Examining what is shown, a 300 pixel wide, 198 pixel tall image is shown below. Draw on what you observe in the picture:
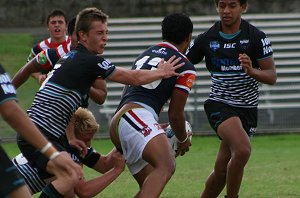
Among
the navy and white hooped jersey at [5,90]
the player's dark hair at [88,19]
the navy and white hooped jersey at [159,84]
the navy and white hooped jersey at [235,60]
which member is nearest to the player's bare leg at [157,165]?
the navy and white hooped jersey at [159,84]

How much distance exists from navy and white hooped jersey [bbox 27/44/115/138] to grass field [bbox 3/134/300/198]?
3.12 meters

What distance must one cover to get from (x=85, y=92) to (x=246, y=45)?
2259 mm

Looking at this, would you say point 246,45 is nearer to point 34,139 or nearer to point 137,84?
point 137,84

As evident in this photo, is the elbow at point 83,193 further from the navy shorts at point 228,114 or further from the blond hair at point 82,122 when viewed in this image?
the navy shorts at point 228,114

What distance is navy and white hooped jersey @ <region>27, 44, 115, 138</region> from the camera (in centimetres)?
823

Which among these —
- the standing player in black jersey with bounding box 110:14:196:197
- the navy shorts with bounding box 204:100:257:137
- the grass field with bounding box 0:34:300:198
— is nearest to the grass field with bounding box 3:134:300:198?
the grass field with bounding box 0:34:300:198

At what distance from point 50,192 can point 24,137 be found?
6.78 ft

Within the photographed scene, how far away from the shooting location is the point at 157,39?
21.5m

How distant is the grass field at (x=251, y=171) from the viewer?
11.6m

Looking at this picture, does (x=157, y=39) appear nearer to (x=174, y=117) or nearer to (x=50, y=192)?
(x=174, y=117)

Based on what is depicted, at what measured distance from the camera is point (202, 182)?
12.7m

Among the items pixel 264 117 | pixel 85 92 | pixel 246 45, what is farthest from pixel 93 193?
pixel 264 117

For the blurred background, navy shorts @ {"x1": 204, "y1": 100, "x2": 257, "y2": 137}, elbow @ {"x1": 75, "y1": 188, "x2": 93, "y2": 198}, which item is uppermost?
navy shorts @ {"x1": 204, "y1": 100, "x2": 257, "y2": 137}

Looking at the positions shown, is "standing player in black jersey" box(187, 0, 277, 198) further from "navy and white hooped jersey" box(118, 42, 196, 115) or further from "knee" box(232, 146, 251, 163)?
"navy and white hooped jersey" box(118, 42, 196, 115)
